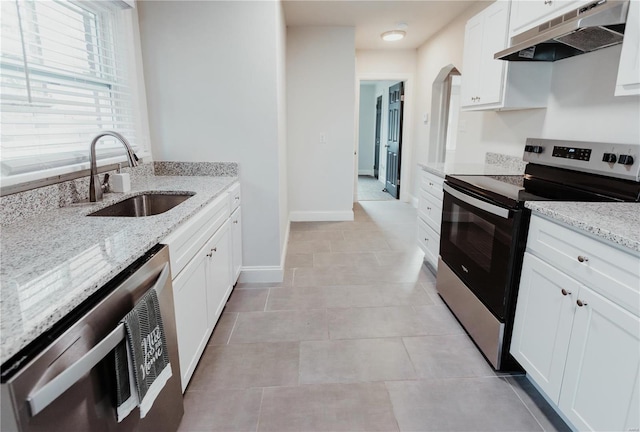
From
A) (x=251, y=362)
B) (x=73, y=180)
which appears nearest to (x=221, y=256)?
(x=251, y=362)

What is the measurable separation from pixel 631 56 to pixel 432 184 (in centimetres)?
156

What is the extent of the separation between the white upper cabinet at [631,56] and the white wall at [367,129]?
7.64 metres

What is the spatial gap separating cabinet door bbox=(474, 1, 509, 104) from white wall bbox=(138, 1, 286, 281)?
1.60 m

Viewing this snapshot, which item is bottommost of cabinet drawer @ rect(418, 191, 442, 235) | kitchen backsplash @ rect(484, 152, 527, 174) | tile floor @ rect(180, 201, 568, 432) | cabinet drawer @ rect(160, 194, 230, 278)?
tile floor @ rect(180, 201, 568, 432)

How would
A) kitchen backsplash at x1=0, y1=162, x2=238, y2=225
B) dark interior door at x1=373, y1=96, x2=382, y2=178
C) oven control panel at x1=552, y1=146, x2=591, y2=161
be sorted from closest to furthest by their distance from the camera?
kitchen backsplash at x1=0, y1=162, x2=238, y2=225
oven control panel at x1=552, y1=146, x2=591, y2=161
dark interior door at x1=373, y1=96, x2=382, y2=178

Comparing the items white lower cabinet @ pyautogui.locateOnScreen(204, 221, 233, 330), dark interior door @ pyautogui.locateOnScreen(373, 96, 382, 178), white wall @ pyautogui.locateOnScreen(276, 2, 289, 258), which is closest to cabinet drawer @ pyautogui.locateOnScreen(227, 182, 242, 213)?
white lower cabinet @ pyautogui.locateOnScreen(204, 221, 233, 330)

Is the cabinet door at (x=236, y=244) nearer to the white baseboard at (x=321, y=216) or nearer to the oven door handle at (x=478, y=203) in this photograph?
the oven door handle at (x=478, y=203)

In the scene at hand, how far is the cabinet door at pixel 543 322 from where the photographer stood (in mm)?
1470

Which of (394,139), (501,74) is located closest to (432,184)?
(501,74)

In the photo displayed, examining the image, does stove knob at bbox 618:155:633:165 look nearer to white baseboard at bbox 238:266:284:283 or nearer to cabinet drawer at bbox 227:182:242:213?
cabinet drawer at bbox 227:182:242:213

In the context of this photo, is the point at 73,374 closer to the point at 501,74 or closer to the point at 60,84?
the point at 60,84

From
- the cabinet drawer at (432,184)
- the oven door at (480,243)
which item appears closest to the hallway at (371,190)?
the cabinet drawer at (432,184)

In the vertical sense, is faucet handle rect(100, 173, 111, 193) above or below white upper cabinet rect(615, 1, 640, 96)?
below

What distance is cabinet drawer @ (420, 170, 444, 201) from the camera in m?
2.86
